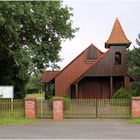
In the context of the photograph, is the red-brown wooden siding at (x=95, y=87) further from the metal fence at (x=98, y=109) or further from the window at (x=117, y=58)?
the metal fence at (x=98, y=109)

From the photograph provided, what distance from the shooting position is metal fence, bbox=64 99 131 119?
28.5m

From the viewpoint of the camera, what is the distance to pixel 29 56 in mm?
37188

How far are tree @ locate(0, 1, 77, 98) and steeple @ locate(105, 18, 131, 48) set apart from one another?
31.4ft

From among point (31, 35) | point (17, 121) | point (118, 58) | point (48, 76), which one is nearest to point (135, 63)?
point (118, 58)

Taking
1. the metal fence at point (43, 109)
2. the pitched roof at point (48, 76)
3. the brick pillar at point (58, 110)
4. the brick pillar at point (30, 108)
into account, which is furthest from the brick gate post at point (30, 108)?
the pitched roof at point (48, 76)

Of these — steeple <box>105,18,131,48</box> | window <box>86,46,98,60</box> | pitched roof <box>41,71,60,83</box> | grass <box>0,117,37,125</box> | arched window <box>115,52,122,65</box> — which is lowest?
grass <box>0,117,37,125</box>

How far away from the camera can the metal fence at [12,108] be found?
94.0 ft

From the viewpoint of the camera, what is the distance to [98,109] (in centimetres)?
2873

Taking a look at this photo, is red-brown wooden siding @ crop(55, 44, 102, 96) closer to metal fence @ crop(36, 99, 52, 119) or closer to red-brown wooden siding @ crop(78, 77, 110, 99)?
red-brown wooden siding @ crop(78, 77, 110, 99)

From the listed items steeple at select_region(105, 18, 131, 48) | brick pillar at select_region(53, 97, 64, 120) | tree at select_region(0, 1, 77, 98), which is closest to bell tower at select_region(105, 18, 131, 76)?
steeple at select_region(105, 18, 131, 48)

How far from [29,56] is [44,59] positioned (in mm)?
3602

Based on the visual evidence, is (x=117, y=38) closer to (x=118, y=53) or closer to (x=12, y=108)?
(x=118, y=53)

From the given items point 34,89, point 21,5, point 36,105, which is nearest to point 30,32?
point 21,5

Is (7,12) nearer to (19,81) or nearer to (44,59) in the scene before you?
(44,59)
